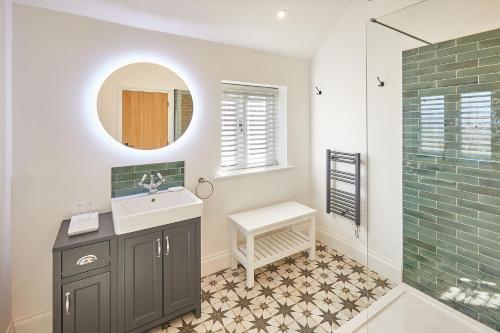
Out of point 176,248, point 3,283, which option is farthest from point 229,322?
point 3,283

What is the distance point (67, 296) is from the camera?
4.97ft

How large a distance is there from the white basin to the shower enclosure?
5.13ft

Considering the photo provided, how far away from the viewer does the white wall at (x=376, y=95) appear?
203cm

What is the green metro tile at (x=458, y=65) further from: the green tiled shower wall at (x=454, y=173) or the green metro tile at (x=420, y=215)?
the green metro tile at (x=420, y=215)

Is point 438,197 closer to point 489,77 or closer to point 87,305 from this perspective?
point 489,77

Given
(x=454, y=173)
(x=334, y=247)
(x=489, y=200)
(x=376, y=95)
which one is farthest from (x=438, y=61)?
(x=334, y=247)

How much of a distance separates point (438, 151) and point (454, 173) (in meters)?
0.21

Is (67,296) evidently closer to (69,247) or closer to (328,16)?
(69,247)

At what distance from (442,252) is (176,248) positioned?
2183mm

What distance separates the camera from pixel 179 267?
1.90 metres

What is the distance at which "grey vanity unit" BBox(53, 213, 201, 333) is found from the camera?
1.52 metres

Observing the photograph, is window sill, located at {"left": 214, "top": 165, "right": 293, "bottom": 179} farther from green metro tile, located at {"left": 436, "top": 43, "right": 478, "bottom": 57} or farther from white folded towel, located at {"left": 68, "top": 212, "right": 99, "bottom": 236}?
green metro tile, located at {"left": 436, "top": 43, "right": 478, "bottom": 57}

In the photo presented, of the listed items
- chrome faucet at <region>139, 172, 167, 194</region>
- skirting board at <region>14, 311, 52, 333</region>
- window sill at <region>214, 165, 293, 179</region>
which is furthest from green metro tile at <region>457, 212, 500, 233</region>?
skirting board at <region>14, 311, 52, 333</region>

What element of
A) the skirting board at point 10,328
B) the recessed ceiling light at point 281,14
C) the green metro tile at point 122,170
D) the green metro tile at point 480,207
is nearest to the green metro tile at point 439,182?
the green metro tile at point 480,207
